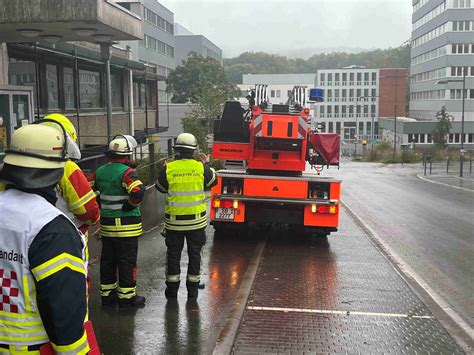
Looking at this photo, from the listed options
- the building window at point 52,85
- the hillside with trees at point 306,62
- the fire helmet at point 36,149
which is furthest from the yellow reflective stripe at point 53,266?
the hillside with trees at point 306,62

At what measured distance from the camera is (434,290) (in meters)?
7.88

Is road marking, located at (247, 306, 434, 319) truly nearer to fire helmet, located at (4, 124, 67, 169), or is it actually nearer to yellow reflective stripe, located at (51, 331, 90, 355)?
yellow reflective stripe, located at (51, 331, 90, 355)

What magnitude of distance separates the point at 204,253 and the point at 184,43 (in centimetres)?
9541

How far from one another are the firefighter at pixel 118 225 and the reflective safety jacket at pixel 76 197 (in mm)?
1218

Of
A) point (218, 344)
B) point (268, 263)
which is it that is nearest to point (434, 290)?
point (268, 263)

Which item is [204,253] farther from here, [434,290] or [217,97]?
[217,97]

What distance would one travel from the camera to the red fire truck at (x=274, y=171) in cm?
1021

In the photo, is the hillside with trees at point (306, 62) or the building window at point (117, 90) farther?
the hillside with trees at point (306, 62)

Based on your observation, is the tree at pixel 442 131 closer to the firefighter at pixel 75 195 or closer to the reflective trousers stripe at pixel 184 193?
the reflective trousers stripe at pixel 184 193

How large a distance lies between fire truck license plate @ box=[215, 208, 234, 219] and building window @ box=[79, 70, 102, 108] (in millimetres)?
12537

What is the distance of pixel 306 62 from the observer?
170 m

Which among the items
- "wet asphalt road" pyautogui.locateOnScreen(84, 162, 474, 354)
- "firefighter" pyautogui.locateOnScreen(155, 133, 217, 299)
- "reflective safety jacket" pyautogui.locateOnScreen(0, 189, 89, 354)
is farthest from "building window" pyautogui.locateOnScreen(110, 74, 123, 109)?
"reflective safety jacket" pyautogui.locateOnScreen(0, 189, 89, 354)

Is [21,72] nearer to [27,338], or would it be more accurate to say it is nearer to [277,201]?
[277,201]

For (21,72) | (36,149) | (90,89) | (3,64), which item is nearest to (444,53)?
(90,89)
